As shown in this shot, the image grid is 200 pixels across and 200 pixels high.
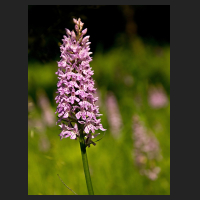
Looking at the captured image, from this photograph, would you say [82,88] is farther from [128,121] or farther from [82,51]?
[128,121]

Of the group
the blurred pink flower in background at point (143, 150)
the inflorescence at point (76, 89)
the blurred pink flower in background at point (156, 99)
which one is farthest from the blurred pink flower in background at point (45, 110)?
the inflorescence at point (76, 89)

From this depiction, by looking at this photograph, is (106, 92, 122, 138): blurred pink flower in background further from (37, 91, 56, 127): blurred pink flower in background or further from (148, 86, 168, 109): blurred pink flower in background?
(37, 91, 56, 127): blurred pink flower in background

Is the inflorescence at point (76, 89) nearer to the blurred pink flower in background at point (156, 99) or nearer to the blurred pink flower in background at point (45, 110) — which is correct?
the blurred pink flower in background at point (45, 110)

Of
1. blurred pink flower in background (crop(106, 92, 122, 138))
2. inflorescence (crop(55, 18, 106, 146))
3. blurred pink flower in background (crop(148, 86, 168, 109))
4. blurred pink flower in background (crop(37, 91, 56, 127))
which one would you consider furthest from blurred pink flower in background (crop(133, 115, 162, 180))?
blurred pink flower in background (crop(37, 91, 56, 127))

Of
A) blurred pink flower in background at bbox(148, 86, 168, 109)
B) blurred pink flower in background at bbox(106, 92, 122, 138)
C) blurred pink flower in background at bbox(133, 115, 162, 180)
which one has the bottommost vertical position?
blurred pink flower in background at bbox(133, 115, 162, 180)

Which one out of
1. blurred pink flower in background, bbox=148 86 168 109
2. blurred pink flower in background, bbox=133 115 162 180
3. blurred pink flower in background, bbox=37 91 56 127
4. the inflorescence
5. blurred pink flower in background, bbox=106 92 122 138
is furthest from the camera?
blurred pink flower in background, bbox=148 86 168 109

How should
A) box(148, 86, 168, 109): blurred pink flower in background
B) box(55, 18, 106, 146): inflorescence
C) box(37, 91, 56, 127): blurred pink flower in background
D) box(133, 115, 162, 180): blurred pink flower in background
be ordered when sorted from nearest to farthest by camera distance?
box(55, 18, 106, 146): inflorescence < box(133, 115, 162, 180): blurred pink flower in background < box(37, 91, 56, 127): blurred pink flower in background < box(148, 86, 168, 109): blurred pink flower in background

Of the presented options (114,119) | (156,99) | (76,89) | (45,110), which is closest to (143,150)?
(114,119)

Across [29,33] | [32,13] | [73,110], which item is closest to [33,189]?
[29,33]

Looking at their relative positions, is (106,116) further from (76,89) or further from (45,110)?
(76,89)
